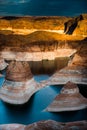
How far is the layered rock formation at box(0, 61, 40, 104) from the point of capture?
138 ft

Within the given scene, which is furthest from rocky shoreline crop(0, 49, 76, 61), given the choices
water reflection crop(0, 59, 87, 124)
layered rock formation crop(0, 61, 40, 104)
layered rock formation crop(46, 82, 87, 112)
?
layered rock formation crop(46, 82, 87, 112)

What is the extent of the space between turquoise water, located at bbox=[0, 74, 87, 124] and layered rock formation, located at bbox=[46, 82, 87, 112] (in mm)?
581

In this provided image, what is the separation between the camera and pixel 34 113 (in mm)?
39438

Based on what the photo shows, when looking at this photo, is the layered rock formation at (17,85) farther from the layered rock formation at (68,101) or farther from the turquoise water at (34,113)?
the layered rock formation at (68,101)

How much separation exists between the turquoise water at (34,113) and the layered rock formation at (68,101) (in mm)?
581

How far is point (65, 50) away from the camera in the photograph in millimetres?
83250

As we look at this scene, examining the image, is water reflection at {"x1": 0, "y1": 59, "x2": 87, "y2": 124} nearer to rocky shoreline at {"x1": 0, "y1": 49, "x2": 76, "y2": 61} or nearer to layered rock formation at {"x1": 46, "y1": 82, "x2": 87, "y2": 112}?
layered rock formation at {"x1": 46, "y1": 82, "x2": 87, "y2": 112}

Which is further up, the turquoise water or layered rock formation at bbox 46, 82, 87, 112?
layered rock formation at bbox 46, 82, 87, 112

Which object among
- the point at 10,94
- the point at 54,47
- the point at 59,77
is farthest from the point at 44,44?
the point at 10,94

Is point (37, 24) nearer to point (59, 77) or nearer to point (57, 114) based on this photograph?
point (59, 77)

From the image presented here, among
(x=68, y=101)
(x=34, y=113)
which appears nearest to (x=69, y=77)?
(x=68, y=101)

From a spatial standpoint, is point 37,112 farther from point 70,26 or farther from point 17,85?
point 70,26

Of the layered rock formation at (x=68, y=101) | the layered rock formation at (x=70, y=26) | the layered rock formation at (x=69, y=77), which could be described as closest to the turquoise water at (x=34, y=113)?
the layered rock formation at (x=68, y=101)

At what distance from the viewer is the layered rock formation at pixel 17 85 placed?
138ft
